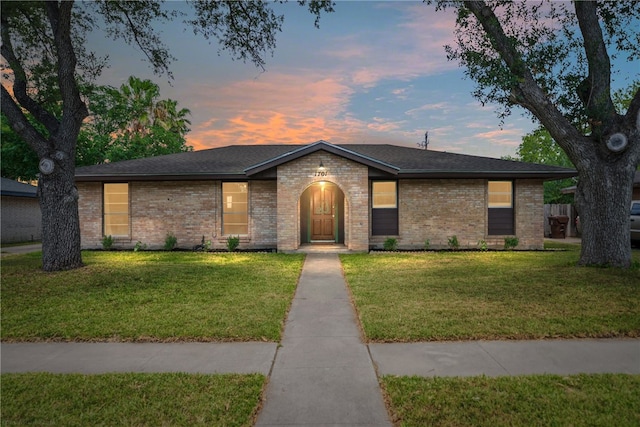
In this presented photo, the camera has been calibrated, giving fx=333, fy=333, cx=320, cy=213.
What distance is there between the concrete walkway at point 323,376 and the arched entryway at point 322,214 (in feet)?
28.9

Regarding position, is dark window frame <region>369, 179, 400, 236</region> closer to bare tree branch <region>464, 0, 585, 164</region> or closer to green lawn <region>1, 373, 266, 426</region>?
bare tree branch <region>464, 0, 585, 164</region>

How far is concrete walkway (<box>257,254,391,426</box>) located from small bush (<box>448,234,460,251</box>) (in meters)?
8.70

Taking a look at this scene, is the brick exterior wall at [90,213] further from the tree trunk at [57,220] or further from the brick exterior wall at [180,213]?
the tree trunk at [57,220]

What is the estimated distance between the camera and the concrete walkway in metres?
2.88

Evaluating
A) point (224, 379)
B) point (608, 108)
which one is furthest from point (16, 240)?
point (608, 108)

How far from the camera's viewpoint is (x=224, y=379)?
344 cm

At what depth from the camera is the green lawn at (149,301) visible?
476 cm

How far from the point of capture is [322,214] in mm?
15047

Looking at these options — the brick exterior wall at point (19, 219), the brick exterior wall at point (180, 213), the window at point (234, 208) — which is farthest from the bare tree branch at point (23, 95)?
the brick exterior wall at point (19, 219)

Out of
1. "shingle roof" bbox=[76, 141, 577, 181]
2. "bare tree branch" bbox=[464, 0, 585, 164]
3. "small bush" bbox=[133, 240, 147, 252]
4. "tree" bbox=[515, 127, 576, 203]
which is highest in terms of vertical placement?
"tree" bbox=[515, 127, 576, 203]

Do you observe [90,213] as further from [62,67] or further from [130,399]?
[130,399]

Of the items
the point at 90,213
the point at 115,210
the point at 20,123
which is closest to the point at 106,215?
the point at 115,210

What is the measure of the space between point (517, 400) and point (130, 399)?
356 cm

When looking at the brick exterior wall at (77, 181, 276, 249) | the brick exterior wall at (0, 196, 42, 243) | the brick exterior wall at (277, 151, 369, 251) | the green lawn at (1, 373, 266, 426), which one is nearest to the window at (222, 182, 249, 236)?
the brick exterior wall at (77, 181, 276, 249)
